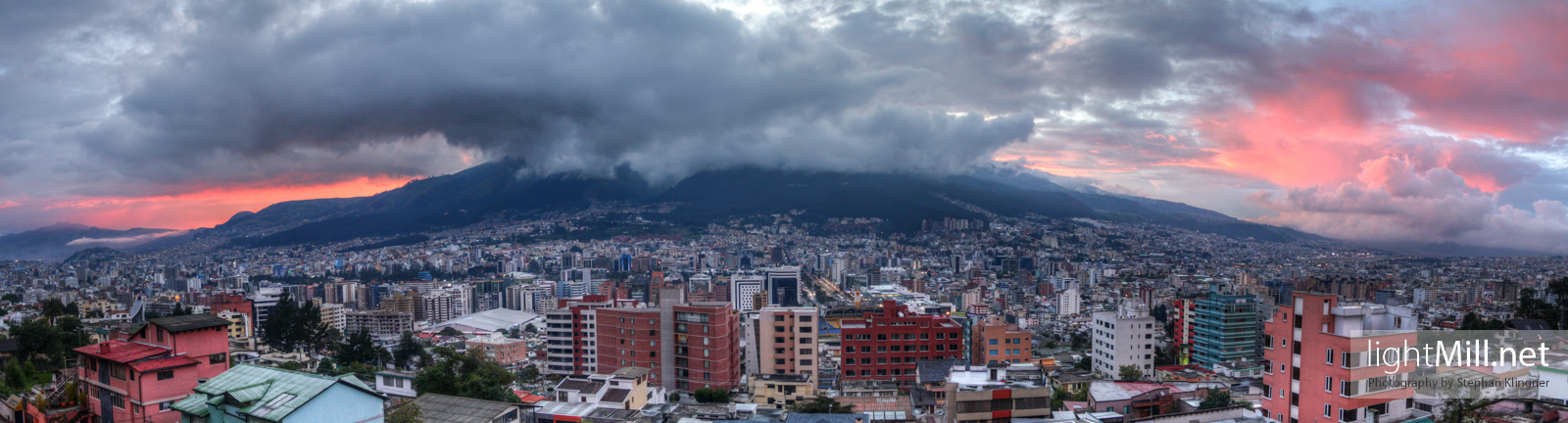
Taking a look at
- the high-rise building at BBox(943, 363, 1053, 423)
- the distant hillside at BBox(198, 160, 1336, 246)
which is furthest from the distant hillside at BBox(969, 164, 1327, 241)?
the high-rise building at BBox(943, 363, 1053, 423)

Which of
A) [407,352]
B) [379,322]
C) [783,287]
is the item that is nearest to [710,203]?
[783,287]

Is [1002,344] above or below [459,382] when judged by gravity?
below

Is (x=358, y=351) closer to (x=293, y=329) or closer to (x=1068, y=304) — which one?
(x=293, y=329)

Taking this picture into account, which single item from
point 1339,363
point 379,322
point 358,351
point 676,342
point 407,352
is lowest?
point 379,322

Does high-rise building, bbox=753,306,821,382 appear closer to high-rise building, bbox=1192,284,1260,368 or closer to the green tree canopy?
high-rise building, bbox=1192,284,1260,368

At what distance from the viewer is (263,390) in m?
6.52

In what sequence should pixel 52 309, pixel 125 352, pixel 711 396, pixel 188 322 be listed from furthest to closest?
1. pixel 52 309
2. pixel 711 396
3. pixel 188 322
4. pixel 125 352

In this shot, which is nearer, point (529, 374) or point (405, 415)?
point (405, 415)

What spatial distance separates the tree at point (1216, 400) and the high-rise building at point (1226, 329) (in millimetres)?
11056

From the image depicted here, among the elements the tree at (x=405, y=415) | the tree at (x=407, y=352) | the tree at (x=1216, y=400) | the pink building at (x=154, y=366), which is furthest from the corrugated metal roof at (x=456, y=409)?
the tree at (x=407, y=352)

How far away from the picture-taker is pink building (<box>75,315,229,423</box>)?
24.1 feet

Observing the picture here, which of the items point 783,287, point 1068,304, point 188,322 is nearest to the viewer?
point 188,322

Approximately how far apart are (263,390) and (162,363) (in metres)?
1.79

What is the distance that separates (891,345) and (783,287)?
30044mm
